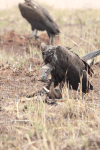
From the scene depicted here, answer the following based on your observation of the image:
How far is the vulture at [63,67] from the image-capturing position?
10.3 feet

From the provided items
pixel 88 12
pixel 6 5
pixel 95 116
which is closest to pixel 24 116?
pixel 95 116

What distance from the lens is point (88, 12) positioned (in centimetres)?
1089

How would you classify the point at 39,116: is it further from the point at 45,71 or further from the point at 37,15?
the point at 37,15

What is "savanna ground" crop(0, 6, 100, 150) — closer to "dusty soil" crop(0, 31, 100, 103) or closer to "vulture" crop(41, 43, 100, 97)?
"dusty soil" crop(0, 31, 100, 103)

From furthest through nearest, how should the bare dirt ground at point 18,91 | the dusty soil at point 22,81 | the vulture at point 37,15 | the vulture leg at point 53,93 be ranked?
the vulture at point 37,15 → the dusty soil at point 22,81 → the vulture leg at point 53,93 → the bare dirt ground at point 18,91

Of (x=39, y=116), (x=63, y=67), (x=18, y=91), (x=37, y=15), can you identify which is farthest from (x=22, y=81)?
(x=37, y=15)

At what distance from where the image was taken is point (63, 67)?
330 cm

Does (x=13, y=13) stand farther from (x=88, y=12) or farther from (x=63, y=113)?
(x=63, y=113)

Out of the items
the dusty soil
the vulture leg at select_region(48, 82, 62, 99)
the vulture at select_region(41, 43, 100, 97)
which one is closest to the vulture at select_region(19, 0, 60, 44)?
the dusty soil

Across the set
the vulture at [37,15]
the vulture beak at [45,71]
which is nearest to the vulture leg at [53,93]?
the vulture beak at [45,71]

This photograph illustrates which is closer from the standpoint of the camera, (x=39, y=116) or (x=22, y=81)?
(x=39, y=116)

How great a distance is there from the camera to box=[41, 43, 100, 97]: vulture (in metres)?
3.15

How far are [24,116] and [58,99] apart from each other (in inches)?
27.2

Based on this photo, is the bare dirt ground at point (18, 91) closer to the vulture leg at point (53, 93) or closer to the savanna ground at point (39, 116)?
the savanna ground at point (39, 116)
